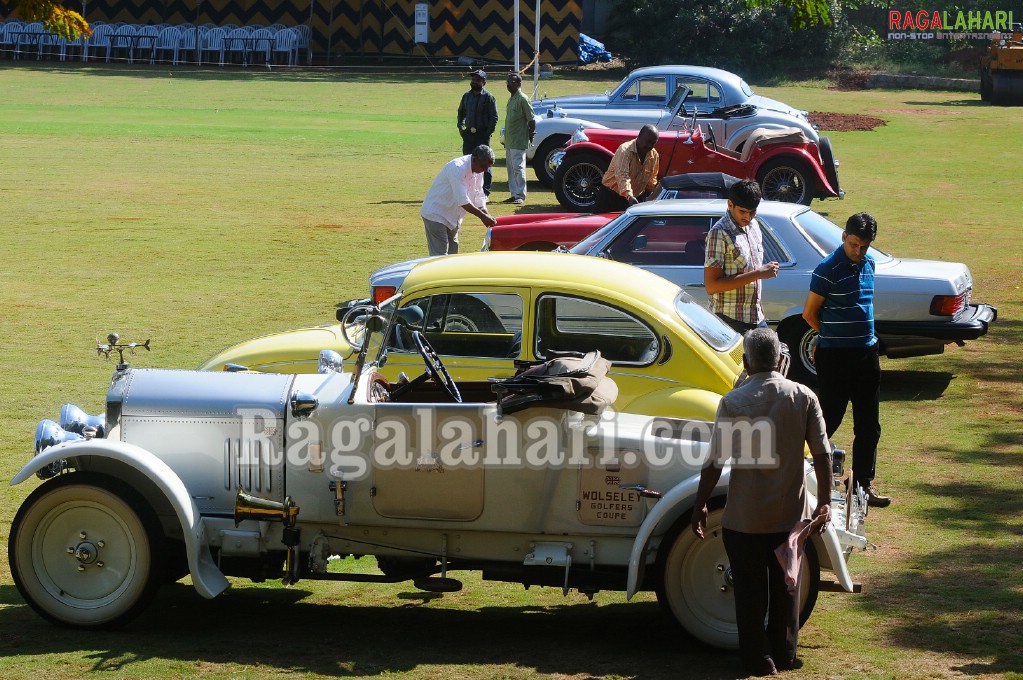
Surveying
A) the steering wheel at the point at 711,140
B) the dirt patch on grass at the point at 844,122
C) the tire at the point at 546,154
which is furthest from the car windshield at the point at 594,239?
the dirt patch on grass at the point at 844,122

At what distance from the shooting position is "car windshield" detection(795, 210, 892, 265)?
10.9 metres

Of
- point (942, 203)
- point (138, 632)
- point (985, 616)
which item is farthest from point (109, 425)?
point (942, 203)

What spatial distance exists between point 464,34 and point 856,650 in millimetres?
48313

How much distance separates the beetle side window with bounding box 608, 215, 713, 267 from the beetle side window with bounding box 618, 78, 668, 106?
12.6 meters

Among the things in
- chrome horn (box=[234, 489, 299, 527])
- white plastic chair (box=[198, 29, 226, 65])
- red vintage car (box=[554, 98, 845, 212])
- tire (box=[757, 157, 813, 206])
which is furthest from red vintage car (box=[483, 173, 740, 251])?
white plastic chair (box=[198, 29, 226, 65])

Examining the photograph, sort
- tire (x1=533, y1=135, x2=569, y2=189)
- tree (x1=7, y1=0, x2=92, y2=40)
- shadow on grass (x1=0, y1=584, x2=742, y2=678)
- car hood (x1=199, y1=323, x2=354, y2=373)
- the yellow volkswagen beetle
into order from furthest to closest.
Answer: tire (x1=533, y1=135, x2=569, y2=189) < car hood (x1=199, y1=323, x2=354, y2=373) < the yellow volkswagen beetle < shadow on grass (x1=0, y1=584, x2=742, y2=678) < tree (x1=7, y1=0, x2=92, y2=40)

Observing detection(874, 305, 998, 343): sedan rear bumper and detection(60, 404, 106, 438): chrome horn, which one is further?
detection(874, 305, 998, 343): sedan rear bumper

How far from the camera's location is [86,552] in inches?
234

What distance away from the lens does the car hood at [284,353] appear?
829 centimetres

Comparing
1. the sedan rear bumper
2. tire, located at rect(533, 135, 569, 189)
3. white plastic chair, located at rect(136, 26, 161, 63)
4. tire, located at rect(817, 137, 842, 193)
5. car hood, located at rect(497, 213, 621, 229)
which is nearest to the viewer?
the sedan rear bumper

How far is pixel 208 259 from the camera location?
1625 centimetres

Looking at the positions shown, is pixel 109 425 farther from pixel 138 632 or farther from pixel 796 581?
pixel 796 581

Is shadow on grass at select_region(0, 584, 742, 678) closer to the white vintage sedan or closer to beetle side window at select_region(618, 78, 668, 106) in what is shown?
A: the white vintage sedan

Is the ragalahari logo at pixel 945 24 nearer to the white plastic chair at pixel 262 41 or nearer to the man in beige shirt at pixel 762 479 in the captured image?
the white plastic chair at pixel 262 41
